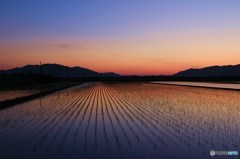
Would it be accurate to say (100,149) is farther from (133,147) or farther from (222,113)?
(222,113)

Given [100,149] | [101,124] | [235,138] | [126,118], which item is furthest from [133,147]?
[126,118]

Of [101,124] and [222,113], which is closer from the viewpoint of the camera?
[101,124]

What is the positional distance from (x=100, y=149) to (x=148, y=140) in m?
1.82

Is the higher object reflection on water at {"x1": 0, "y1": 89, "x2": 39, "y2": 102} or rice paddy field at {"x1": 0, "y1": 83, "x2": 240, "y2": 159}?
reflection on water at {"x1": 0, "y1": 89, "x2": 39, "y2": 102}

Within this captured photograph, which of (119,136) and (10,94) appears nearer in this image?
(119,136)

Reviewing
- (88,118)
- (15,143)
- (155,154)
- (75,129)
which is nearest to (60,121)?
(88,118)

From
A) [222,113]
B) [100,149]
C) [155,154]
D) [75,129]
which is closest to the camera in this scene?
[155,154]

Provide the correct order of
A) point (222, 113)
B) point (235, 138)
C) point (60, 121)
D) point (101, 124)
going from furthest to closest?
point (222, 113) < point (60, 121) < point (101, 124) < point (235, 138)

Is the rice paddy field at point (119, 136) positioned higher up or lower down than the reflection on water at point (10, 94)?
lower down

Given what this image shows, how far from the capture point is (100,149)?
28.9ft

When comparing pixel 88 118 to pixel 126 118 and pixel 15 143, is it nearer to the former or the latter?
pixel 126 118

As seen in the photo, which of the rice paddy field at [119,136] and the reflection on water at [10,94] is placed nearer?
the rice paddy field at [119,136]

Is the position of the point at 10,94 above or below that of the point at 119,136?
above

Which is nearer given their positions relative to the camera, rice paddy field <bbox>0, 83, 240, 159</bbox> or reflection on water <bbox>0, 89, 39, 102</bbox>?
rice paddy field <bbox>0, 83, 240, 159</bbox>
